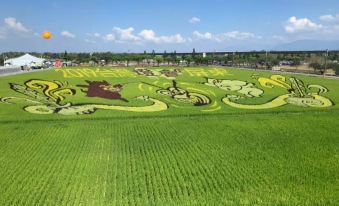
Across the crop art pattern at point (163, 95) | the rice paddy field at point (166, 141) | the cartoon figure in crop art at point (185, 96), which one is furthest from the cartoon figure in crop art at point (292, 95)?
the cartoon figure in crop art at point (185, 96)

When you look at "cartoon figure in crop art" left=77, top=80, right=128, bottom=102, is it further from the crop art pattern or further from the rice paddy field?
the rice paddy field

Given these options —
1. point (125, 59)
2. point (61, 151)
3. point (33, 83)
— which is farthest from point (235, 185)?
point (125, 59)

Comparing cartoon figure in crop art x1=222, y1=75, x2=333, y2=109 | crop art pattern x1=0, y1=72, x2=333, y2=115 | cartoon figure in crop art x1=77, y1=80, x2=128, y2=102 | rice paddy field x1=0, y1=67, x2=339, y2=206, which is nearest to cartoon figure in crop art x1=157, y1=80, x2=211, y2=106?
crop art pattern x1=0, y1=72, x2=333, y2=115

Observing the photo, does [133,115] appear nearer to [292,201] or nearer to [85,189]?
[85,189]

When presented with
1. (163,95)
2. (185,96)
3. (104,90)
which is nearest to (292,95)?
(185,96)

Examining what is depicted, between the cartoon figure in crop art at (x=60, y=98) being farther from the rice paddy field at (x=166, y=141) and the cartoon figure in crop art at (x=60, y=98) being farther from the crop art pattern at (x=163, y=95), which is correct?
the rice paddy field at (x=166, y=141)

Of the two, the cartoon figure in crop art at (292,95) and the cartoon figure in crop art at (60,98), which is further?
the cartoon figure in crop art at (292,95)

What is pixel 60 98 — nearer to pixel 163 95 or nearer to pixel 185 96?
pixel 163 95
